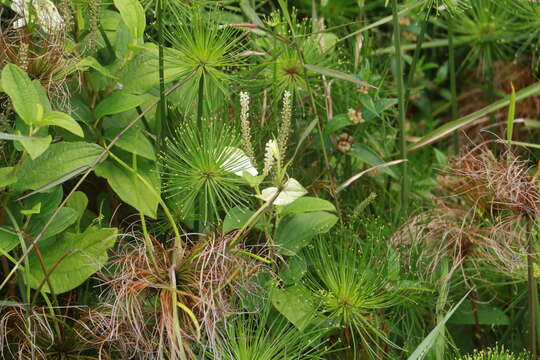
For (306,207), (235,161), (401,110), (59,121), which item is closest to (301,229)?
(306,207)

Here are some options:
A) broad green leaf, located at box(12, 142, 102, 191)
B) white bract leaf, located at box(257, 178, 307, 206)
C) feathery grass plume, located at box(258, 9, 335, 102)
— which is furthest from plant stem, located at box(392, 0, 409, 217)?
broad green leaf, located at box(12, 142, 102, 191)

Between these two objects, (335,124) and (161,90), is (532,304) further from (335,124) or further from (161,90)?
(161,90)

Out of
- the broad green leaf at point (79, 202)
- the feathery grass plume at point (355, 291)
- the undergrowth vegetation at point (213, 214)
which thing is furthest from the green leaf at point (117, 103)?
the feathery grass plume at point (355, 291)

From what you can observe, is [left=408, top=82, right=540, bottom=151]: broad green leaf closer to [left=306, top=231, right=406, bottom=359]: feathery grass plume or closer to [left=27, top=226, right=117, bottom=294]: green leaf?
[left=306, top=231, right=406, bottom=359]: feathery grass plume

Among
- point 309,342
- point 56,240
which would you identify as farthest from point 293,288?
point 56,240

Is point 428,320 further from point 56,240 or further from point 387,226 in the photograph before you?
point 56,240
